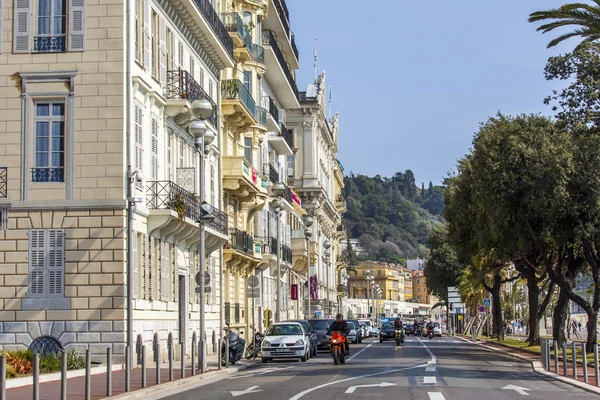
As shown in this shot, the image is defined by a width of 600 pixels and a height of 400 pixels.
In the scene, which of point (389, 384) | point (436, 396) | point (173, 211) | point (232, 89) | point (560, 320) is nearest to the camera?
point (436, 396)

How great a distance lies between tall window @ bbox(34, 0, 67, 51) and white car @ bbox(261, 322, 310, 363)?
43.0 feet

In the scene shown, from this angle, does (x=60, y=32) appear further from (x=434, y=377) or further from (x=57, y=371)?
(x=434, y=377)

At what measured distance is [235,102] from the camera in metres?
45.8

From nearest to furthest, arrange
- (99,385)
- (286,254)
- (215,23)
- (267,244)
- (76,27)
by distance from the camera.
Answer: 1. (99,385)
2. (76,27)
3. (215,23)
4. (267,244)
5. (286,254)

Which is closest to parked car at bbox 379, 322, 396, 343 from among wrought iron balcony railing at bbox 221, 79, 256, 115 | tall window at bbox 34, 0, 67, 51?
wrought iron balcony railing at bbox 221, 79, 256, 115

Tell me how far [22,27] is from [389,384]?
15.1m

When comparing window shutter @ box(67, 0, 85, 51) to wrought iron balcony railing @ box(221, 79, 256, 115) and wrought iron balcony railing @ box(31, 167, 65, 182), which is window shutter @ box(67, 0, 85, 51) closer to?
wrought iron balcony railing @ box(31, 167, 65, 182)

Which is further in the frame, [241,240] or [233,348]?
[241,240]

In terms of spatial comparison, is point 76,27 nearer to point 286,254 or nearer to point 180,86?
point 180,86

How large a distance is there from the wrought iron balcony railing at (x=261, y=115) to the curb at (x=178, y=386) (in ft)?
78.7

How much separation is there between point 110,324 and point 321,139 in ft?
224

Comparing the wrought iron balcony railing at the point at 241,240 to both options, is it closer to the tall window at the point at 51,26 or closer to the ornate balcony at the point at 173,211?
the ornate balcony at the point at 173,211

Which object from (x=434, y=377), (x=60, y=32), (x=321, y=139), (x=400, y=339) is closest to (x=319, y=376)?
(x=434, y=377)

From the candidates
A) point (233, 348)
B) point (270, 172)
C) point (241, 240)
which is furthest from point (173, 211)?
point (270, 172)
